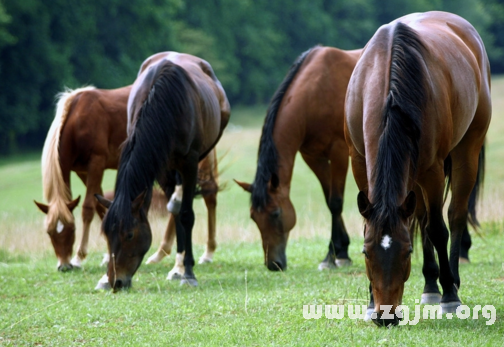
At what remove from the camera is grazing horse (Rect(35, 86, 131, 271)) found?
8414mm

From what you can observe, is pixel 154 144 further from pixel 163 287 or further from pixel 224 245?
pixel 224 245

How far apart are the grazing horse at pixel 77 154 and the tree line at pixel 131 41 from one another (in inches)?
1090

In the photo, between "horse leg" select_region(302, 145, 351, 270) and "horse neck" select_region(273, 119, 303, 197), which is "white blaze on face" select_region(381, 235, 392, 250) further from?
"horse leg" select_region(302, 145, 351, 270)

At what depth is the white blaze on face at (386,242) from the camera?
4188 mm

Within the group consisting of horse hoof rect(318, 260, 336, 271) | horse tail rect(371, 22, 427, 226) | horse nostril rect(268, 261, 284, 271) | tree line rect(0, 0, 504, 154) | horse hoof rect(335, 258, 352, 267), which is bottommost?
tree line rect(0, 0, 504, 154)

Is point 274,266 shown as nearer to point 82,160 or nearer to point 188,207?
point 188,207

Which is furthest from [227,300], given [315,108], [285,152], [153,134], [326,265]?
[315,108]

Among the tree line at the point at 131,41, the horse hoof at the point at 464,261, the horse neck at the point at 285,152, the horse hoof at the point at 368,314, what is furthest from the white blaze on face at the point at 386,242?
the tree line at the point at 131,41

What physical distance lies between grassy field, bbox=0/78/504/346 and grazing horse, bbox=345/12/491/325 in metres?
0.42

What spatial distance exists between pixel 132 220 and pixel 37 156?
33.4 metres

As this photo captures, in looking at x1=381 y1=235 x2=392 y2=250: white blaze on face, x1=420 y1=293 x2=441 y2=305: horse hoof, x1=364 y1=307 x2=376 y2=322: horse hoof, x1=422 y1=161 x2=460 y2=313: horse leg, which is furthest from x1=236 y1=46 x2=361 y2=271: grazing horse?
x1=381 y1=235 x2=392 y2=250: white blaze on face

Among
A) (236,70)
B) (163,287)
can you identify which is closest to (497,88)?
(236,70)

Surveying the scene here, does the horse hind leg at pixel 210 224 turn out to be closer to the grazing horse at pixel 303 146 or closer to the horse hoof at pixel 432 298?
the grazing horse at pixel 303 146

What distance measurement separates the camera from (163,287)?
7055mm
